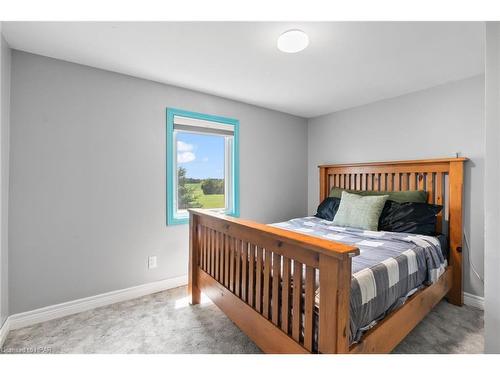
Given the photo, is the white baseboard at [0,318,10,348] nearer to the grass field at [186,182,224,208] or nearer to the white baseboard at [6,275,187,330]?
the white baseboard at [6,275,187,330]

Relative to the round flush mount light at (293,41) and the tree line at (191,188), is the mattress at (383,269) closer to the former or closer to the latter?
the tree line at (191,188)

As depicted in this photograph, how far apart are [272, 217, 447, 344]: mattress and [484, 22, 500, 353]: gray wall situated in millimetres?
448

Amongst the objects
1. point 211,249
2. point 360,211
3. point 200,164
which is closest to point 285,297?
point 211,249

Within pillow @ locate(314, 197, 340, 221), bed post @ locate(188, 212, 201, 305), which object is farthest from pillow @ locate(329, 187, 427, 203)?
bed post @ locate(188, 212, 201, 305)

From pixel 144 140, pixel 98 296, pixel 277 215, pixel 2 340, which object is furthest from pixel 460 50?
pixel 2 340

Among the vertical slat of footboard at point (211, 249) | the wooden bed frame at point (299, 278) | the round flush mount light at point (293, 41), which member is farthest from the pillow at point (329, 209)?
the round flush mount light at point (293, 41)

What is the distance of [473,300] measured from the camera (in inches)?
86.0

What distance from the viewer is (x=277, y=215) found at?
3422mm

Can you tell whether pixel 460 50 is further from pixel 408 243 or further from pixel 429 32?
pixel 408 243

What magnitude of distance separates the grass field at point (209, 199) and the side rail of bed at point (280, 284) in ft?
2.99

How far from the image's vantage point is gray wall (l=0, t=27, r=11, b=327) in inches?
64.1

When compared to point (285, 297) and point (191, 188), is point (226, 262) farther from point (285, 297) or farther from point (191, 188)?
point (191, 188)

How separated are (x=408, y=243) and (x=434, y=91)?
A: 1.67 meters

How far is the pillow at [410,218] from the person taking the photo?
216 cm
